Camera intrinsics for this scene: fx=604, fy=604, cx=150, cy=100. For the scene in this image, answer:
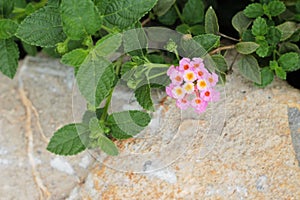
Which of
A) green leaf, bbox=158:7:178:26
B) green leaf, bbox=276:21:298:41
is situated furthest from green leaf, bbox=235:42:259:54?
green leaf, bbox=158:7:178:26

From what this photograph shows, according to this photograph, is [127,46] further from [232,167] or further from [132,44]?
[232,167]

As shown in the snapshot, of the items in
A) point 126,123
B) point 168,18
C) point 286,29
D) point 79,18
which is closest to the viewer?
point 79,18

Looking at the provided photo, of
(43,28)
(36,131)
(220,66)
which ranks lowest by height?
(36,131)

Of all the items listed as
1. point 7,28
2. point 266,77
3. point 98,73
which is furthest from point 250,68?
point 7,28

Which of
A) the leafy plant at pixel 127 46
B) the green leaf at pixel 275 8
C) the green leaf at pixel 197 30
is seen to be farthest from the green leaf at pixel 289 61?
the green leaf at pixel 197 30

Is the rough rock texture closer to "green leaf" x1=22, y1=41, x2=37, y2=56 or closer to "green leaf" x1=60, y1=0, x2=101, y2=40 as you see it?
"green leaf" x1=22, y1=41, x2=37, y2=56

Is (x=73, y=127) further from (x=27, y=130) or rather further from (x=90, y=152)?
(x=27, y=130)
